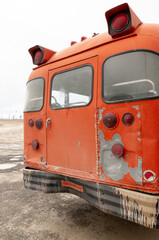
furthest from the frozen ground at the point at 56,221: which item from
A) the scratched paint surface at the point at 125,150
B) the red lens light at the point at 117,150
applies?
the red lens light at the point at 117,150

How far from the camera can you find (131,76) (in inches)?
84.1

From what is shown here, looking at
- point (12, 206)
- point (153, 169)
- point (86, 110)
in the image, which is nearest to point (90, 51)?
point (86, 110)

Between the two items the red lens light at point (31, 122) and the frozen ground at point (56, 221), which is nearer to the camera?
the frozen ground at point (56, 221)

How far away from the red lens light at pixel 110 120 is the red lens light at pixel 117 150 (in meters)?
0.24

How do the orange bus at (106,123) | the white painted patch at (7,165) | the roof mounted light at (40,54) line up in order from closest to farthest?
the orange bus at (106,123) < the roof mounted light at (40,54) < the white painted patch at (7,165)

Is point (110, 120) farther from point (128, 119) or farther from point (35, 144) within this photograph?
point (35, 144)

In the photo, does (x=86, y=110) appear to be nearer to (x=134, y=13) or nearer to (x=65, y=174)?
(x=65, y=174)

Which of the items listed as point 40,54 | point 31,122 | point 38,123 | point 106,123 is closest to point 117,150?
point 106,123

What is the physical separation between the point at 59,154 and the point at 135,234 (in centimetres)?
164

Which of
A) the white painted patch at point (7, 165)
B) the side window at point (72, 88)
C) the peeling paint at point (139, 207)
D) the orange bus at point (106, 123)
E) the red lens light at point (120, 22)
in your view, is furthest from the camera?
the white painted patch at point (7, 165)

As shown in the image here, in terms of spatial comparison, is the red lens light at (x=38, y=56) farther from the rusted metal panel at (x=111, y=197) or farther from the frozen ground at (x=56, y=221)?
the frozen ground at (x=56, y=221)

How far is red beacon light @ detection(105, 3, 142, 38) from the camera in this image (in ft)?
7.19

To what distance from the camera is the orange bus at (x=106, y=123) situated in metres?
1.97

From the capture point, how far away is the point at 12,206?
3566 millimetres
